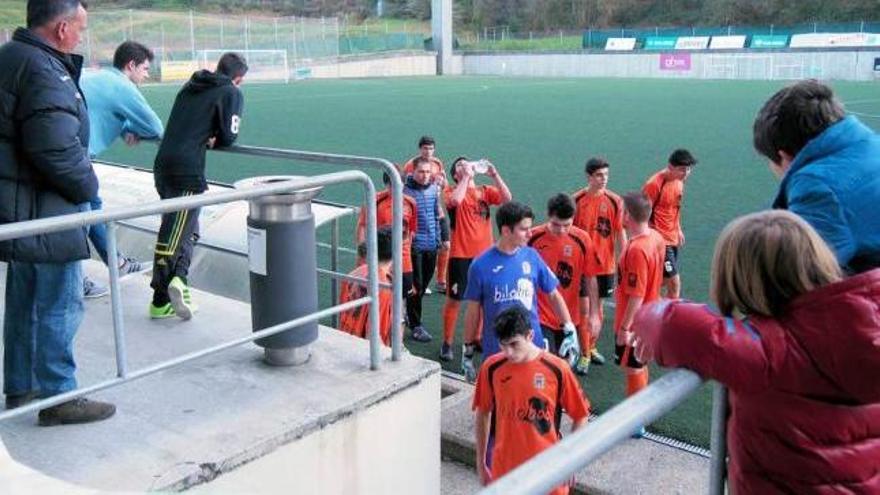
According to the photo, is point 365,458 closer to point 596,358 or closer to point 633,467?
point 633,467

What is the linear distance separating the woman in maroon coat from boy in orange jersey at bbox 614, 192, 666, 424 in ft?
10.8

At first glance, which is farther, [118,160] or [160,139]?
[118,160]

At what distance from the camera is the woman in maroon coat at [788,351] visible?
5.64 feet

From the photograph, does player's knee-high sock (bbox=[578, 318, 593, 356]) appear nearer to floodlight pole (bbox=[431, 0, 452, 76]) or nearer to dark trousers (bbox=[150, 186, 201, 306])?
dark trousers (bbox=[150, 186, 201, 306])

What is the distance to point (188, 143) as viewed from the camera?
435 cm

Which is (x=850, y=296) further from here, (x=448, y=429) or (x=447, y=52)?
(x=447, y=52)

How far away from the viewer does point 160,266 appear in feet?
14.4

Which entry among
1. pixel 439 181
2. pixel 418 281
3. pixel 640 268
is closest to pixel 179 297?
pixel 640 268

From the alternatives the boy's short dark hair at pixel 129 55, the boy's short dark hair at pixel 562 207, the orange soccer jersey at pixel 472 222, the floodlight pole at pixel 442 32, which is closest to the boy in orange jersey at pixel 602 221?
the orange soccer jersey at pixel 472 222

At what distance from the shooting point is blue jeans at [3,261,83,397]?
3.19 metres

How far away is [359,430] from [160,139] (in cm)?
200

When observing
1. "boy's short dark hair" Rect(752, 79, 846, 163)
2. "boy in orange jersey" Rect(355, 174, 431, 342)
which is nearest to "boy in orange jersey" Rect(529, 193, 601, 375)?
"boy in orange jersey" Rect(355, 174, 431, 342)

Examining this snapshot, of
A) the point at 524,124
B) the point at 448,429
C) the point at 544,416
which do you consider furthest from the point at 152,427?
the point at 524,124

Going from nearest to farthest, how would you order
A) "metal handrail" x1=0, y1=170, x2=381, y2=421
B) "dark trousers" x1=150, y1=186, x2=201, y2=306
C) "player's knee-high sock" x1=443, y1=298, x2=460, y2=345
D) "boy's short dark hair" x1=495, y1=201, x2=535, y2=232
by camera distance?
"metal handrail" x1=0, y1=170, x2=381, y2=421 < "dark trousers" x1=150, y1=186, x2=201, y2=306 < "boy's short dark hair" x1=495, y1=201, x2=535, y2=232 < "player's knee-high sock" x1=443, y1=298, x2=460, y2=345
